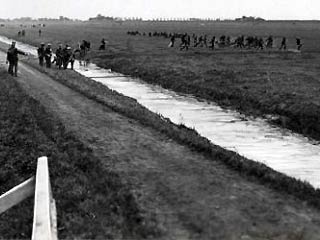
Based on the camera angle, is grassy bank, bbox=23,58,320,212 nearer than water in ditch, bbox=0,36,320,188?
Yes

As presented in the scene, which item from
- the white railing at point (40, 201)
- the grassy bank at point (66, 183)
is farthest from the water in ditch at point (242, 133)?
the white railing at point (40, 201)

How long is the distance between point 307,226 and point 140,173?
4010mm

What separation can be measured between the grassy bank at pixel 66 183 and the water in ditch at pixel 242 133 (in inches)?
192

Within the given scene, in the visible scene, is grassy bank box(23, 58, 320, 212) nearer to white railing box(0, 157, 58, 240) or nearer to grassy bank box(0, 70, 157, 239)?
grassy bank box(0, 70, 157, 239)

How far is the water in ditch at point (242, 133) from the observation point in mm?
13567

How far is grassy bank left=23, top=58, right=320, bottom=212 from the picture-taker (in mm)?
10070

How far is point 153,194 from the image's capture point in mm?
9562

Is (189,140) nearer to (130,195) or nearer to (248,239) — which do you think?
(130,195)

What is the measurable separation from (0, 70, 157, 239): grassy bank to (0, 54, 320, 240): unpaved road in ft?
1.19

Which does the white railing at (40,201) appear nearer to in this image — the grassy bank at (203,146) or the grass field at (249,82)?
the grassy bank at (203,146)

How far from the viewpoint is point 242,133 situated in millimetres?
17531

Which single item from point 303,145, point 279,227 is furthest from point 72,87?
point 279,227

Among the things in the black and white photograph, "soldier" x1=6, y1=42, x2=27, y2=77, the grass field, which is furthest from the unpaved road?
"soldier" x1=6, y1=42, x2=27, y2=77

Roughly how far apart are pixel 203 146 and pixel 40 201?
5.90m
